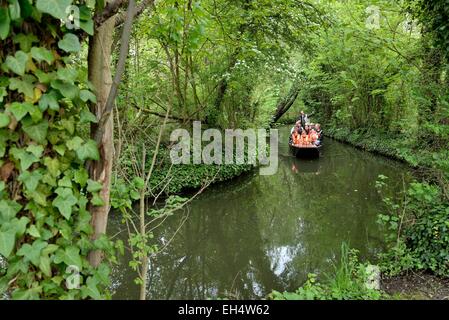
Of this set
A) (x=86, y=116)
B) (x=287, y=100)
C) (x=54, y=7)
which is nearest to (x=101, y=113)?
(x=86, y=116)

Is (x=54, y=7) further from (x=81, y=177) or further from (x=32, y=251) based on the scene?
(x=32, y=251)

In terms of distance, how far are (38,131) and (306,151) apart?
609 inches

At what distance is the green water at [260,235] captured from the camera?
20.6 feet

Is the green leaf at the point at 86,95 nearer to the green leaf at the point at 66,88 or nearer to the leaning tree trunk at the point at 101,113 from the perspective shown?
the green leaf at the point at 66,88

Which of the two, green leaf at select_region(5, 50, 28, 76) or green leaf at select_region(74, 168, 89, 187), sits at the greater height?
green leaf at select_region(5, 50, 28, 76)

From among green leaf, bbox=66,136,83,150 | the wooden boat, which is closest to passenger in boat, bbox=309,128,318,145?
the wooden boat

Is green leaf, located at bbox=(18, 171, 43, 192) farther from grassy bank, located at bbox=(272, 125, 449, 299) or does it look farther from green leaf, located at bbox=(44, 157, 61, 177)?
grassy bank, located at bbox=(272, 125, 449, 299)

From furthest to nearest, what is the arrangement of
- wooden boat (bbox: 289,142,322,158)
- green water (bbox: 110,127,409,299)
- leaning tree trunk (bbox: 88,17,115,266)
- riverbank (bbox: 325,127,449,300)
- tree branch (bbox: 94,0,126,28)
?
wooden boat (bbox: 289,142,322,158) < green water (bbox: 110,127,409,299) < riverbank (bbox: 325,127,449,300) < leaning tree trunk (bbox: 88,17,115,266) < tree branch (bbox: 94,0,126,28)

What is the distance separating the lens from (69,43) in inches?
64.6

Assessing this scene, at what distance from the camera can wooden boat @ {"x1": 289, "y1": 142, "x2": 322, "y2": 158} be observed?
634 inches

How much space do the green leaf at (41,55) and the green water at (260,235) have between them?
2412 mm

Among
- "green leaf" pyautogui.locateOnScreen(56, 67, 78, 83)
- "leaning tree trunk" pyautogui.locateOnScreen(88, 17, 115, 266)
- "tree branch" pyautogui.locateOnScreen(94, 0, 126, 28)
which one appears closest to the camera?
"green leaf" pyautogui.locateOnScreen(56, 67, 78, 83)

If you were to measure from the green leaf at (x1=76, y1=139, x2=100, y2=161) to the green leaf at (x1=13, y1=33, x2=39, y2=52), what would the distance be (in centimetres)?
49
